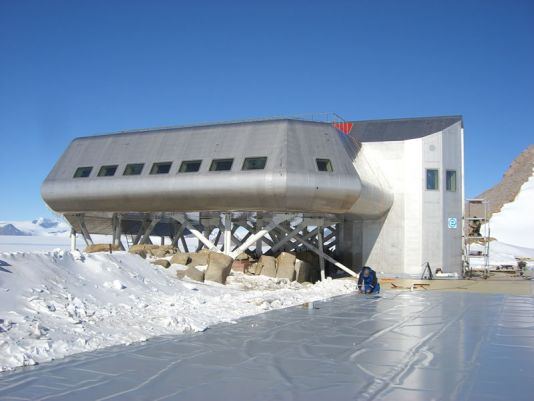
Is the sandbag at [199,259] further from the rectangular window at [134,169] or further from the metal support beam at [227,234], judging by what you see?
the rectangular window at [134,169]

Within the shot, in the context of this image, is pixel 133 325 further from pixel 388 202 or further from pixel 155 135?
pixel 388 202

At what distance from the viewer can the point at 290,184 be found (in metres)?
26.5

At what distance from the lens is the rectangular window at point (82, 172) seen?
32.8 m

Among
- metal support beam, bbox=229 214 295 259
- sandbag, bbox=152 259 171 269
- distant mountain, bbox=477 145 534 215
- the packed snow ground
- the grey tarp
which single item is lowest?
the grey tarp

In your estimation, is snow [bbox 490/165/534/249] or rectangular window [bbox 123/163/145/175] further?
snow [bbox 490/165/534/249]

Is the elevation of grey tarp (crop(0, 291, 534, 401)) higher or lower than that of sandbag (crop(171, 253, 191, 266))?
lower

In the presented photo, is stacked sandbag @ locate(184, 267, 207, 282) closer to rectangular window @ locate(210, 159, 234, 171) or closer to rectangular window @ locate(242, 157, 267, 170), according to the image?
rectangular window @ locate(242, 157, 267, 170)

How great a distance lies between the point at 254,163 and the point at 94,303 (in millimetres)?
15448

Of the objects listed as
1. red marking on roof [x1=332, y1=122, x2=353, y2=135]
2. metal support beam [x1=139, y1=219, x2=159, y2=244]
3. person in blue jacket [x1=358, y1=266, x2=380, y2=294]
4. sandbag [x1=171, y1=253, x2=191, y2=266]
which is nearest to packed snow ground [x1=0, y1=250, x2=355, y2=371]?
person in blue jacket [x1=358, y1=266, x2=380, y2=294]

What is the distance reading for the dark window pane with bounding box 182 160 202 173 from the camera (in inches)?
1156

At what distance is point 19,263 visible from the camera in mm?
13609

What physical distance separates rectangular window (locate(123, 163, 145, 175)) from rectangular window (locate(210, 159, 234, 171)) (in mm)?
4322

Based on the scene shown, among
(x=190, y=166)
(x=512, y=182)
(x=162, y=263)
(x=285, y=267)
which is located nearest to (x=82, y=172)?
(x=190, y=166)

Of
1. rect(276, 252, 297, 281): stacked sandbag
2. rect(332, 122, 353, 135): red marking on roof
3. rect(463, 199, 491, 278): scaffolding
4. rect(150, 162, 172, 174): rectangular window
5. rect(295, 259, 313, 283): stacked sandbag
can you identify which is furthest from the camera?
rect(332, 122, 353, 135): red marking on roof
